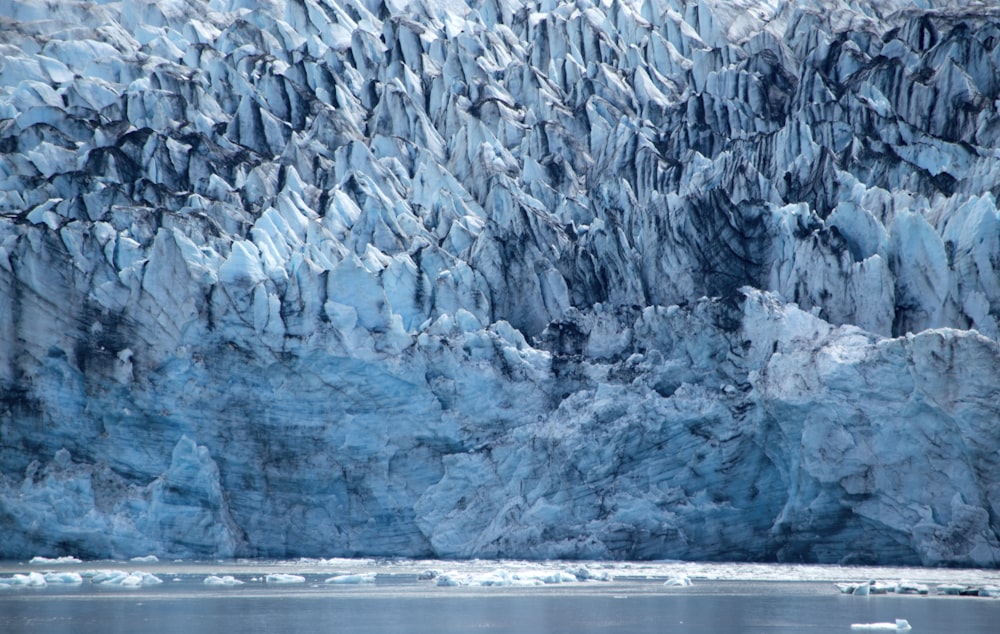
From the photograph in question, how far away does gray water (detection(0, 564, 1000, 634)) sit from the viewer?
17.9 m

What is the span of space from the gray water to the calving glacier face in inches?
102

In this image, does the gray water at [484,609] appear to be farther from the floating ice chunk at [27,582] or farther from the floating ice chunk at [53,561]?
the floating ice chunk at [53,561]

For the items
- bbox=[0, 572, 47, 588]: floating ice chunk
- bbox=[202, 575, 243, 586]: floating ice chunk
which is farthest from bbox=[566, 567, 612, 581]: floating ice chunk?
bbox=[0, 572, 47, 588]: floating ice chunk

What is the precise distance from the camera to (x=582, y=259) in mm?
29062

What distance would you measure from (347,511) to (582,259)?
7.01 meters

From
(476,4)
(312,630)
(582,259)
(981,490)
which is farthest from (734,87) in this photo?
(312,630)

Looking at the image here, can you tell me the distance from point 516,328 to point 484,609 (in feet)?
31.7

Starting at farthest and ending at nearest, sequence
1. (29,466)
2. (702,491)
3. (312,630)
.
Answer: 1. (29,466)
2. (702,491)
3. (312,630)

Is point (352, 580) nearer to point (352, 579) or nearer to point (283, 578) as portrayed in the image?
point (352, 579)

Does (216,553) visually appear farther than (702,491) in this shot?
Yes

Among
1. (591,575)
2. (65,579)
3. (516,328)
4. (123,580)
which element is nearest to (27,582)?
(65,579)

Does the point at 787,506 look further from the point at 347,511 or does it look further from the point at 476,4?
the point at 476,4

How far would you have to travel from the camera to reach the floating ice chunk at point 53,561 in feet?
88.0

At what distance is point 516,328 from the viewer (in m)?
29.0
